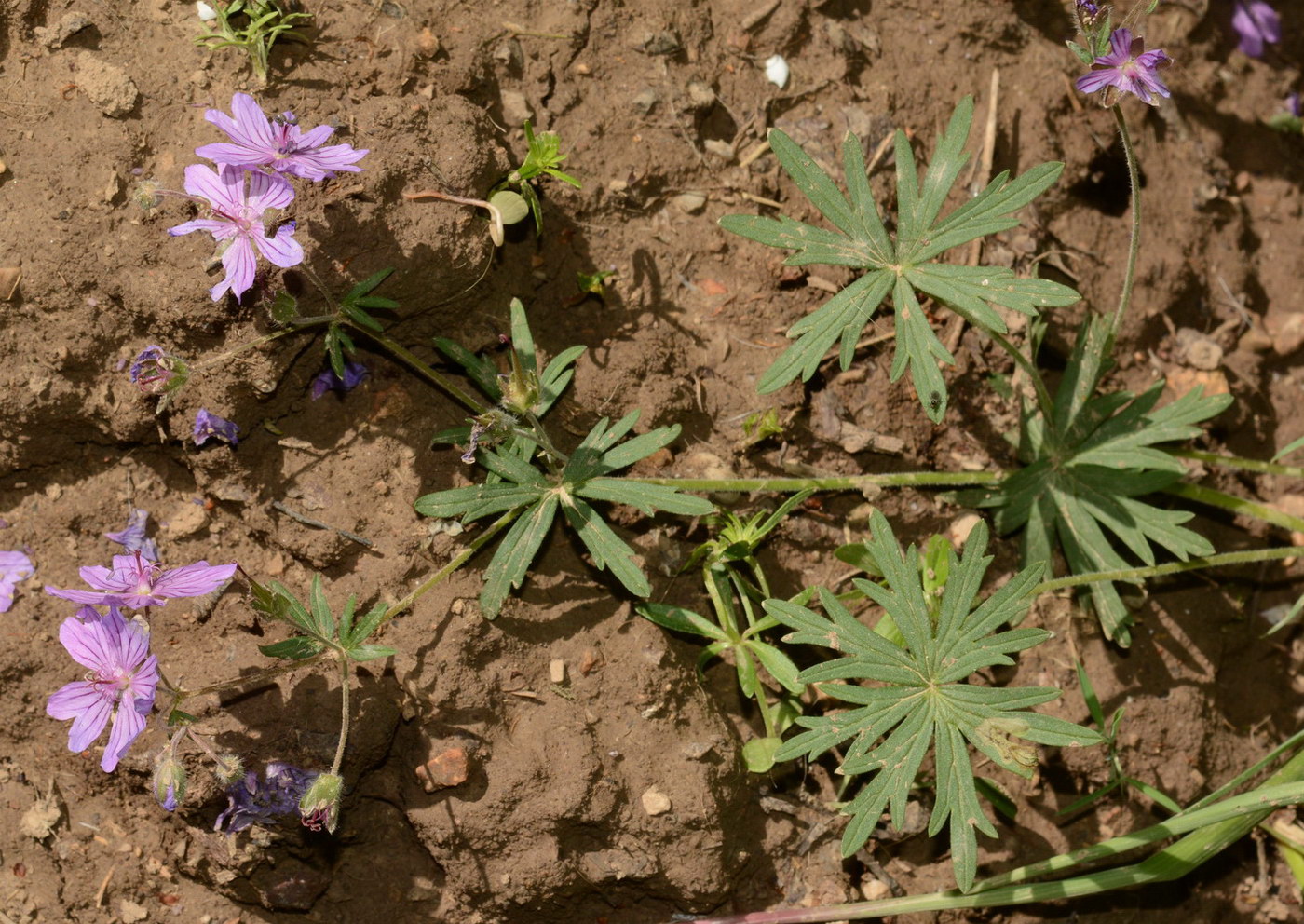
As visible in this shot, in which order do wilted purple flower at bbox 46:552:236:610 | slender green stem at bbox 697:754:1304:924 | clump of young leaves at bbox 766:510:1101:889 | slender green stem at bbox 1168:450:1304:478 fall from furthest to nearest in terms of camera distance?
slender green stem at bbox 1168:450:1304:478, slender green stem at bbox 697:754:1304:924, clump of young leaves at bbox 766:510:1101:889, wilted purple flower at bbox 46:552:236:610

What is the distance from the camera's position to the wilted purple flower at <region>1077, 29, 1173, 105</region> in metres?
3.01

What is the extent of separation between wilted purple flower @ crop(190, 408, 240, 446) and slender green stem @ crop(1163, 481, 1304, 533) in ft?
10.3

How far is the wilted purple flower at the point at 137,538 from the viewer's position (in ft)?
10.8

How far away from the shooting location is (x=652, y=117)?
3.68 m

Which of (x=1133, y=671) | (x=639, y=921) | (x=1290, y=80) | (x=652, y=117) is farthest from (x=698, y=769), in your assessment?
(x=1290, y=80)

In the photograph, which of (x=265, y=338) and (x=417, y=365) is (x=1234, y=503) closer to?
(x=417, y=365)

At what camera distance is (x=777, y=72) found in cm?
380

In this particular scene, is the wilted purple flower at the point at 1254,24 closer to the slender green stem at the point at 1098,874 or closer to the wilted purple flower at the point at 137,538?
the slender green stem at the point at 1098,874

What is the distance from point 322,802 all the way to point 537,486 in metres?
1.05

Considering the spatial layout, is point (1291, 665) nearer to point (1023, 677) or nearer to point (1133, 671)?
point (1133, 671)

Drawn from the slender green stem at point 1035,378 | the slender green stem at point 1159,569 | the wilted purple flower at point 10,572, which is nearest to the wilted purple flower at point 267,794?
the wilted purple flower at point 10,572

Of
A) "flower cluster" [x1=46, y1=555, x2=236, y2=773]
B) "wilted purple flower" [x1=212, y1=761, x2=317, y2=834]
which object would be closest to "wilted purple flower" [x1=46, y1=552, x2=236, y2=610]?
"flower cluster" [x1=46, y1=555, x2=236, y2=773]

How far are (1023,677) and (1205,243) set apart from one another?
1896 mm

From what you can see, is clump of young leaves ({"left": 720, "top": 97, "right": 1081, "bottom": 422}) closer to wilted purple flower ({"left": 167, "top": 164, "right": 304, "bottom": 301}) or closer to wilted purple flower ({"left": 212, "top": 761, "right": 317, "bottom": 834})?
wilted purple flower ({"left": 167, "top": 164, "right": 304, "bottom": 301})
